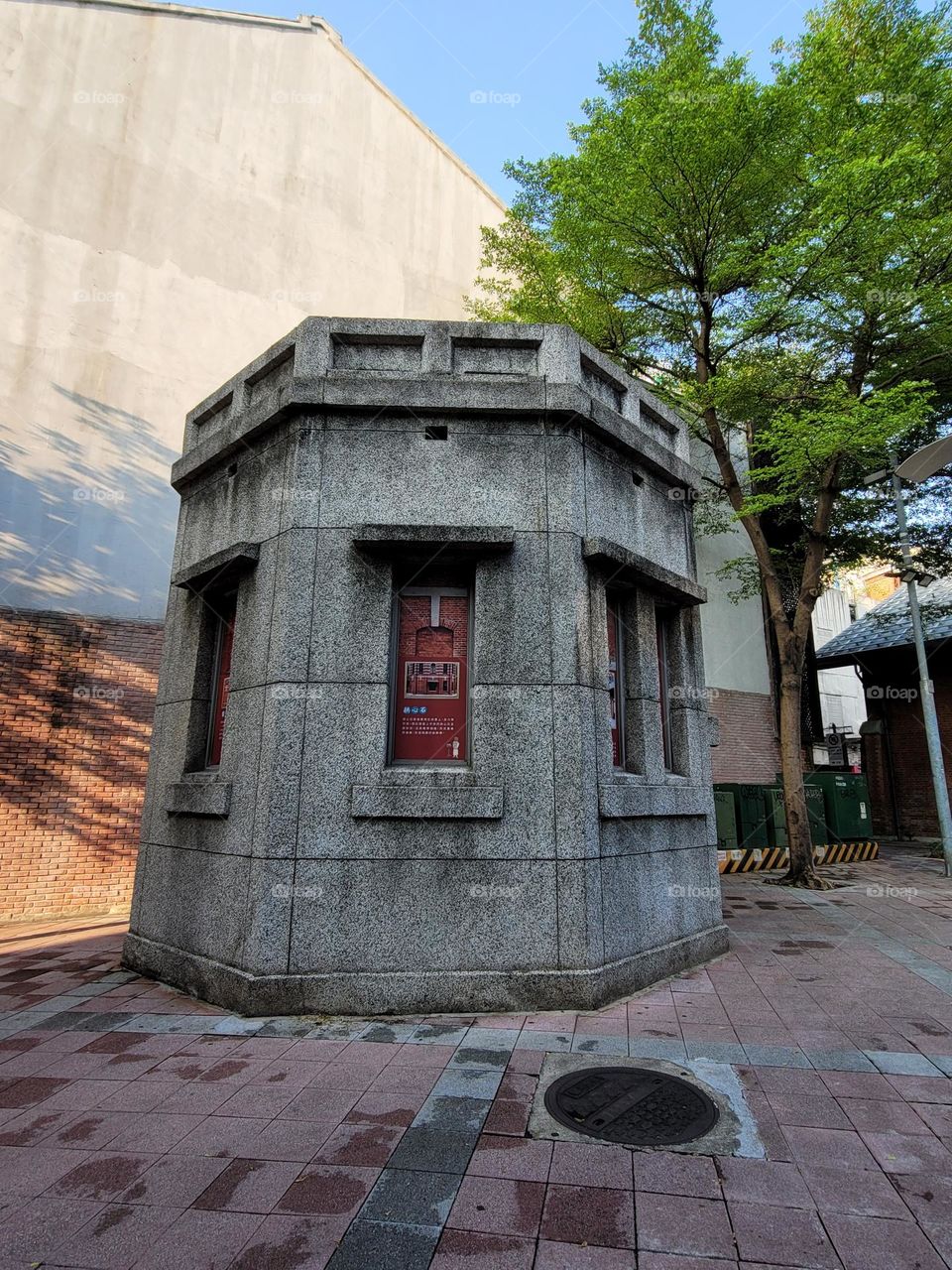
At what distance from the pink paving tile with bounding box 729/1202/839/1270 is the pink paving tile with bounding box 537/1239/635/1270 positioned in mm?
468

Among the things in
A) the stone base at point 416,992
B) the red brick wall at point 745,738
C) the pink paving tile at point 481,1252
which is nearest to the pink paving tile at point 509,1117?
the pink paving tile at point 481,1252

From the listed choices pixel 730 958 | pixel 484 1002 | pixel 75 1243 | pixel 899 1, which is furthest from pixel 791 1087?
pixel 899 1

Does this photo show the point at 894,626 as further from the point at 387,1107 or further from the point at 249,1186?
the point at 249,1186

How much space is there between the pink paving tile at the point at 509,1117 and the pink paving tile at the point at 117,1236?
1564 millimetres

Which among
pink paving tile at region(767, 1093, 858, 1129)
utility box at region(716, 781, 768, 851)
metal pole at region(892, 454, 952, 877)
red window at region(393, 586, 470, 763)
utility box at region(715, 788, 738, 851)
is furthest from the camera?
utility box at region(716, 781, 768, 851)

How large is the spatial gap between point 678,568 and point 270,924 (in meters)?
5.69

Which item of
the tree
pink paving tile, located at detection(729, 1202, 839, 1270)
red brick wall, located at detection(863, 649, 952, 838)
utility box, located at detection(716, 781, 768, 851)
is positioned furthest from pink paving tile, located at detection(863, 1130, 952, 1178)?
red brick wall, located at detection(863, 649, 952, 838)

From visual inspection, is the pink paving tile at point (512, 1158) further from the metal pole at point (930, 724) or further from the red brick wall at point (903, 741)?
the red brick wall at point (903, 741)

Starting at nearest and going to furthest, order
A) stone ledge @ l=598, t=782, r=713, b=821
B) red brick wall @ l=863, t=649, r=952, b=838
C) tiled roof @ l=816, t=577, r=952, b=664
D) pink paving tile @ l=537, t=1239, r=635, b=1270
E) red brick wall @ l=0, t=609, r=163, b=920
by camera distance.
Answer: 1. pink paving tile @ l=537, t=1239, r=635, b=1270
2. stone ledge @ l=598, t=782, r=713, b=821
3. red brick wall @ l=0, t=609, r=163, b=920
4. tiled roof @ l=816, t=577, r=952, b=664
5. red brick wall @ l=863, t=649, r=952, b=838

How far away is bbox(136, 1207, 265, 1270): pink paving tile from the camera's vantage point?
2.55 metres

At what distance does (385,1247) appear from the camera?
262 centimetres

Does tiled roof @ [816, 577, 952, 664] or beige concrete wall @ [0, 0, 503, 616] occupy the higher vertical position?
beige concrete wall @ [0, 0, 503, 616]

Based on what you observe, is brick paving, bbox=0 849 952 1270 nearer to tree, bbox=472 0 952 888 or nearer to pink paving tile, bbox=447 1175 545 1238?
pink paving tile, bbox=447 1175 545 1238

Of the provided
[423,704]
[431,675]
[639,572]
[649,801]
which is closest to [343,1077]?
[423,704]
